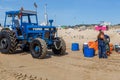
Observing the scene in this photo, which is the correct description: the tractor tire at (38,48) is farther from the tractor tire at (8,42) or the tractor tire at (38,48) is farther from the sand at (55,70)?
the tractor tire at (8,42)

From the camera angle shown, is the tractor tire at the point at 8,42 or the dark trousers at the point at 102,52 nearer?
the dark trousers at the point at 102,52

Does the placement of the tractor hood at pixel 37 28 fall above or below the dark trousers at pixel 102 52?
above

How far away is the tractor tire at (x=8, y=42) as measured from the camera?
1553 centimetres

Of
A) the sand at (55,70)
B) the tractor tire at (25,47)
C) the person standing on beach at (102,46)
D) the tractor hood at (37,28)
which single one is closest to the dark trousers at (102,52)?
the person standing on beach at (102,46)

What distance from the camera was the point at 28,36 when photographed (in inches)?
617

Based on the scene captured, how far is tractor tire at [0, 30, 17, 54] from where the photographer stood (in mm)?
15531

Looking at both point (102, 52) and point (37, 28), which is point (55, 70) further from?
point (37, 28)

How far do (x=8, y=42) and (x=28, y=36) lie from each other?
115cm

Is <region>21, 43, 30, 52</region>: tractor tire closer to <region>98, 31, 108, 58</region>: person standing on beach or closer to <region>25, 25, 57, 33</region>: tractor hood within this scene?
<region>25, 25, 57, 33</region>: tractor hood

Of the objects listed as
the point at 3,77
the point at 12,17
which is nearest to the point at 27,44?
the point at 12,17

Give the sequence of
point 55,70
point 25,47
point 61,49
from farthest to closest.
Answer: point 25,47, point 61,49, point 55,70

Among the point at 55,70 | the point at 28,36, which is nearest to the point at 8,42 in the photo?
the point at 28,36

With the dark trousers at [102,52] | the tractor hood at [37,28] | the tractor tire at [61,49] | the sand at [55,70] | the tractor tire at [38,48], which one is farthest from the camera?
the tractor tire at [61,49]

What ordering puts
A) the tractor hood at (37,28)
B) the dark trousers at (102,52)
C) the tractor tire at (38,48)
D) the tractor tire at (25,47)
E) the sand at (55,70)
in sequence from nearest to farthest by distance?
the sand at (55,70), the tractor tire at (38,48), the dark trousers at (102,52), the tractor hood at (37,28), the tractor tire at (25,47)
